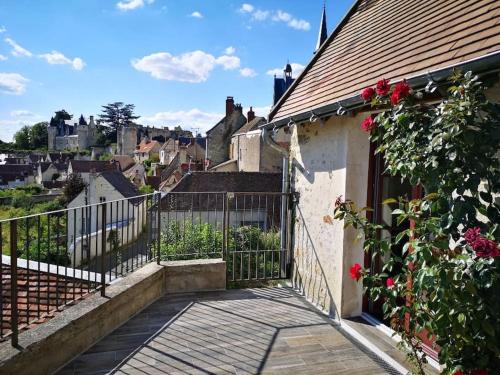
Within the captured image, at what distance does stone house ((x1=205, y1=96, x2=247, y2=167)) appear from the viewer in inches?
1356

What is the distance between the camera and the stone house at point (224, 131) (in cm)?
3444

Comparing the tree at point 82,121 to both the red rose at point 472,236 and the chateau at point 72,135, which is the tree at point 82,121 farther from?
the red rose at point 472,236

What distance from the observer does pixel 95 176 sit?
28.6 m

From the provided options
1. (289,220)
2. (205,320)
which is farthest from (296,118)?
(205,320)

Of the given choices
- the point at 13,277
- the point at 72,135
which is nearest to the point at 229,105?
the point at 13,277

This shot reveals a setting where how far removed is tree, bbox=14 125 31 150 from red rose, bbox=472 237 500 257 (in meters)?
129

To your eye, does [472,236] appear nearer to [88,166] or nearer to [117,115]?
[88,166]

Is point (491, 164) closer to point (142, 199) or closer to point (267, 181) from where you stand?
point (142, 199)

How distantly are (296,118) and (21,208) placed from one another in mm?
49523

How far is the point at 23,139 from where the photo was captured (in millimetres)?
110000

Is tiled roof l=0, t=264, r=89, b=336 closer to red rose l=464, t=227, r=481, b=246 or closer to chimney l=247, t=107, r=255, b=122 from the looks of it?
red rose l=464, t=227, r=481, b=246

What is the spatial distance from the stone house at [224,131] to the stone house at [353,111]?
28836 millimetres

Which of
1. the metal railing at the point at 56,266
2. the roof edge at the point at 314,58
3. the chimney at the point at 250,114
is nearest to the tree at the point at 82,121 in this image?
the chimney at the point at 250,114

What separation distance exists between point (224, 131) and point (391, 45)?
3100 centimetres
